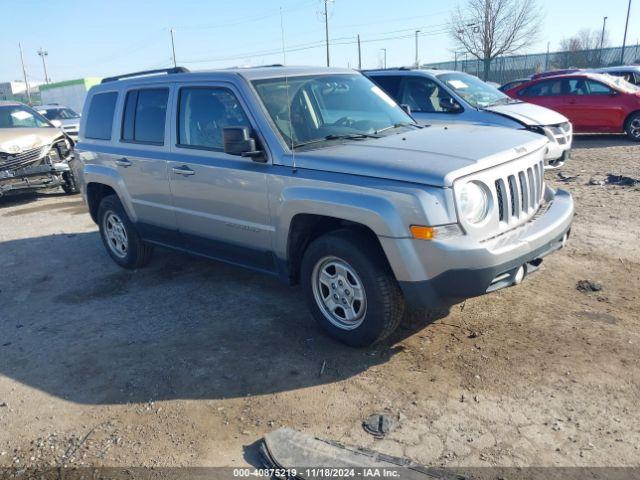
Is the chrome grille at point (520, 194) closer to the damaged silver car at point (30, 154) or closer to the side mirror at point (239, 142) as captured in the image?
the side mirror at point (239, 142)

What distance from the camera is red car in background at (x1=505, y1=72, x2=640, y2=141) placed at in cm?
1263

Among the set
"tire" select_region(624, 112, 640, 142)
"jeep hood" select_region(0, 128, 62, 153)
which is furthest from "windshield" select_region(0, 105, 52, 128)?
"tire" select_region(624, 112, 640, 142)

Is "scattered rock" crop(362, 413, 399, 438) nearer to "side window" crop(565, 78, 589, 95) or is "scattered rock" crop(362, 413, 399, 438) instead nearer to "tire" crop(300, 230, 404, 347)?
"tire" crop(300, 230, 404, 347)

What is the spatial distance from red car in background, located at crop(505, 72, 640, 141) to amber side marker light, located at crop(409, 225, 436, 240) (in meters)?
11.5

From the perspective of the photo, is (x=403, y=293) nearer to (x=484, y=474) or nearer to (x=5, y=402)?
(x=484, y=474)

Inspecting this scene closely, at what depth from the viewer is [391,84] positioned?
9789 millimetres

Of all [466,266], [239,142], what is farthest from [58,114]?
[466,266]

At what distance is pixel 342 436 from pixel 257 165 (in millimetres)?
2107

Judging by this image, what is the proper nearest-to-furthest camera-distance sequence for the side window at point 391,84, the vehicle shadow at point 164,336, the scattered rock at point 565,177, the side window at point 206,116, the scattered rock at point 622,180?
the vehicle shadow at point 164,336
the side window at point 206,116
the scattered rock at point 622,180
the scattered rock at point 565,177
the side window at point 391,84

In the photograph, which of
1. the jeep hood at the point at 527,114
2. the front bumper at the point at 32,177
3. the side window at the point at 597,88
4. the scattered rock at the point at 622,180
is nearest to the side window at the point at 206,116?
the jeep hood at the point at 527,114

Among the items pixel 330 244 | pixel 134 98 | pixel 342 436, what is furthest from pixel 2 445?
pixel 134 98

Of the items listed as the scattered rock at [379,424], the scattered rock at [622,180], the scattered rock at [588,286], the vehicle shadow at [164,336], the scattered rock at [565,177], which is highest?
the scattered rock at [622,180]

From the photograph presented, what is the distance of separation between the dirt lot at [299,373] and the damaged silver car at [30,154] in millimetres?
4841

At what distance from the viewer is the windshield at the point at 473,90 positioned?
377 inches
